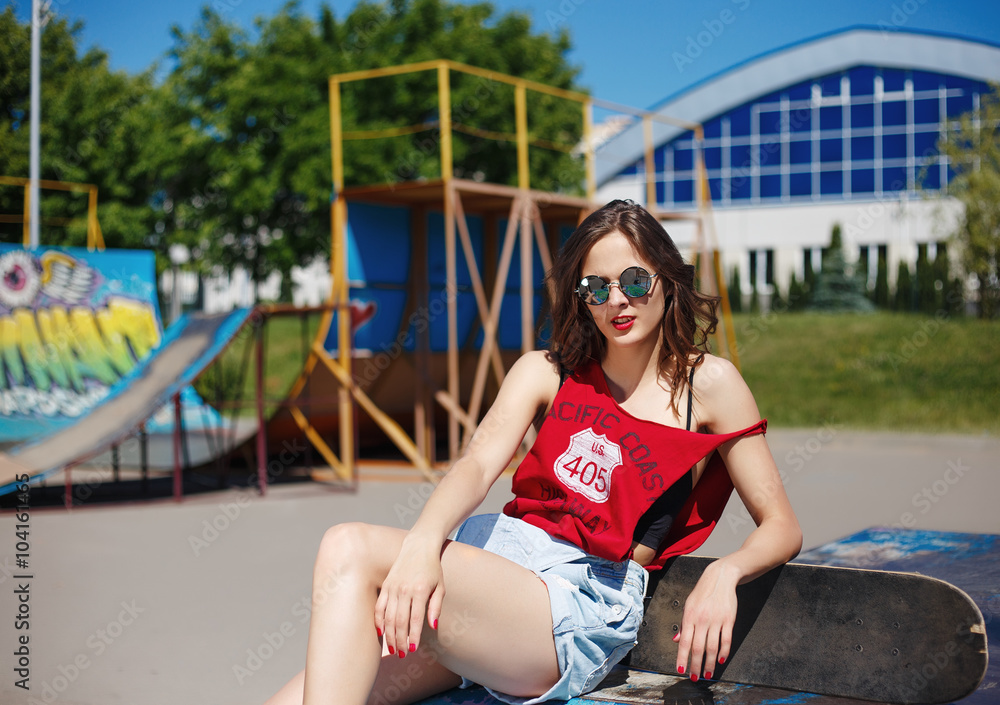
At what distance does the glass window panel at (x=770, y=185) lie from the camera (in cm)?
3406

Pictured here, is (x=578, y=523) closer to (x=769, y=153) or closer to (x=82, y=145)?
(x=82, y=145)

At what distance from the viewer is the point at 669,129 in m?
34.7

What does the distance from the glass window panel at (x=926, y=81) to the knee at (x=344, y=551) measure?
35124 millimetres

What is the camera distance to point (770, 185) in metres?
34.2

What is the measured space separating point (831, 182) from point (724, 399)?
33.6 m

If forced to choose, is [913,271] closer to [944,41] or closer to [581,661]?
[944,41]

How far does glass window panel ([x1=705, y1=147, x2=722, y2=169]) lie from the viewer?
34.7 meters

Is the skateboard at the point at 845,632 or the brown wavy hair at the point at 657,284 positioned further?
the brown wavy hair at the point at 657,284

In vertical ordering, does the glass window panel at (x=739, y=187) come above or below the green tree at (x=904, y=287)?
above

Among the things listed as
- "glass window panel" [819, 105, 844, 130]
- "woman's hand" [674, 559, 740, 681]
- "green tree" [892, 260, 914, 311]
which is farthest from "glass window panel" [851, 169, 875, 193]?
"woman's hand" [674, 559, 740, 681]

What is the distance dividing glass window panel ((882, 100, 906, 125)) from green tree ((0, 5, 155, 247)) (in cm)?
2432

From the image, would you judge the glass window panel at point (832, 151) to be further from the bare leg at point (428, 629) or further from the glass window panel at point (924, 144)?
the bare leg at point (428, 629)

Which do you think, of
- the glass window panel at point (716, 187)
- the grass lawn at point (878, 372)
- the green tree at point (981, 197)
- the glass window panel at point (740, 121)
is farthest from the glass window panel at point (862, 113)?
the grass lawn at point (878, 372)

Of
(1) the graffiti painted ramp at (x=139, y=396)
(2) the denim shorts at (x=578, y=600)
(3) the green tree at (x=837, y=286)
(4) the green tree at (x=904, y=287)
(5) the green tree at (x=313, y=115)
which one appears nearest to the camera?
(2) the denim shorts at (x=578, y=600)
